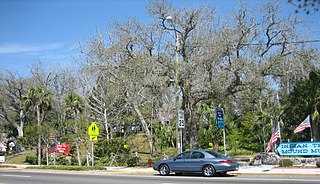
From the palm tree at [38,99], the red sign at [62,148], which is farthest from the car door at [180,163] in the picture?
the palm tree at [38,99]

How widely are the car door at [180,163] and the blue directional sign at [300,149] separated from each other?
7548 millimetres

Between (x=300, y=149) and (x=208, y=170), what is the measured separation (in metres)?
7.91

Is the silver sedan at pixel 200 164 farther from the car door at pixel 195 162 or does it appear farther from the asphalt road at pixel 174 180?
the asphalt road at pixel 174 180

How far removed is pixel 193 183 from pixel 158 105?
24648 millimetres

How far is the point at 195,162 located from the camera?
1938 centimetres

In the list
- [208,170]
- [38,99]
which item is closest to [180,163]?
[208,170]

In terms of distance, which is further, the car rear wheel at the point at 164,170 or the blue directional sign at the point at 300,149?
the blue directional sign at the point at 300,149

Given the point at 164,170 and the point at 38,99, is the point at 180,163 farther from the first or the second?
the point at 38,99

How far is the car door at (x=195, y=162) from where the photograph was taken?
19234mm

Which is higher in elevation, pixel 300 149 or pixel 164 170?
pixel 300 149

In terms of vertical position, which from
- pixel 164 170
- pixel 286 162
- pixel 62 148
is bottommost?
pixel 164 170

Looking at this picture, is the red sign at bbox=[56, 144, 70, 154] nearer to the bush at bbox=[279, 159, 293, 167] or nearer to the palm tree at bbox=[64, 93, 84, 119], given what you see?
the palm tree at bbox=[64, 93, 84, 119]

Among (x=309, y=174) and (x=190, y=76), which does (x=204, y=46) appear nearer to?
(x=190, y=76)

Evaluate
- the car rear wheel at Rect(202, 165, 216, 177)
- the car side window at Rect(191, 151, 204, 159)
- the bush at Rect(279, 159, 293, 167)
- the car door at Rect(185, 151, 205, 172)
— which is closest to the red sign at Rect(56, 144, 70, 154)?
the car door at Rect(185, 151, 205, 172)
